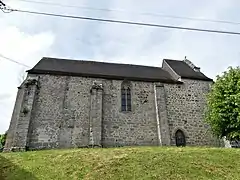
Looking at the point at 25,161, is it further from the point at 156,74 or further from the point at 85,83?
the point at 156,74

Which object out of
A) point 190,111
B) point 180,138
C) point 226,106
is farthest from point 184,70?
point 226,106

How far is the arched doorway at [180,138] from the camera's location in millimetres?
20663

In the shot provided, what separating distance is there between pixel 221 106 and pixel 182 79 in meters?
6.37

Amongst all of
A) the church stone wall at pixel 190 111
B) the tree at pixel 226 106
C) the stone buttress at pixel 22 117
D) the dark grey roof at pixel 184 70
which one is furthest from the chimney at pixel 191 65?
the stone buttress at pixel 22 117

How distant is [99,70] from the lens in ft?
77.2

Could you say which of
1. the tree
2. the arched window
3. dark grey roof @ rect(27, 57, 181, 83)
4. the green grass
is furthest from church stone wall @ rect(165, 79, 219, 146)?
the green grass

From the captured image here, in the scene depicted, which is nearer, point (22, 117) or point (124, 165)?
point (124, 165)

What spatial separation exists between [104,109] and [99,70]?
4.65m

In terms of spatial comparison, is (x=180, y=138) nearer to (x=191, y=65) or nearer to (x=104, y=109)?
(x=104, y=109)

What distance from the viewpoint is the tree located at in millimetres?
16781

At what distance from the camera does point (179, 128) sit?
2102cm

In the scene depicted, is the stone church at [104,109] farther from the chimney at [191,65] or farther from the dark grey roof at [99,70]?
the chimney at [191,65]

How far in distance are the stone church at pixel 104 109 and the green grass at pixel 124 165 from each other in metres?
5.98

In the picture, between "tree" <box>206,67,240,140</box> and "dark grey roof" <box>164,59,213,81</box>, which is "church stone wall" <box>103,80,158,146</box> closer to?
"dark grey roof" <box>164,59,213,81</box>
